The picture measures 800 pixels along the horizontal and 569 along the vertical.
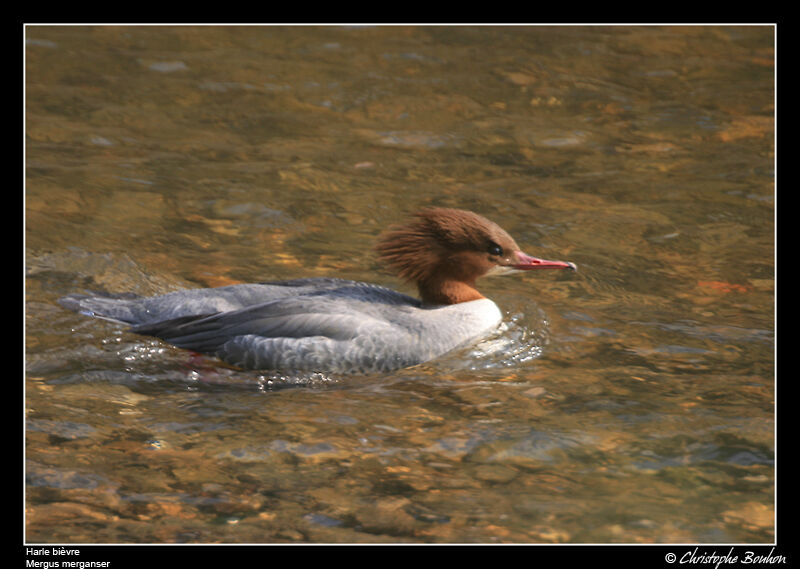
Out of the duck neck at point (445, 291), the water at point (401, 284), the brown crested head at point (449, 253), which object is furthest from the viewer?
the duck neck at point (445, 291)

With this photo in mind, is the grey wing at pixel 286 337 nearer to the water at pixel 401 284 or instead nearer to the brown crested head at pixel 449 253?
the water at pixel 401 284

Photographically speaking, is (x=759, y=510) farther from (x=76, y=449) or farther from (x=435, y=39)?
(x=435, y=39)

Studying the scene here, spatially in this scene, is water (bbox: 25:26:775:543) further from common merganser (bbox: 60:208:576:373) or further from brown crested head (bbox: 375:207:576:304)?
brown crested head (bbox: 375:207:576:304)

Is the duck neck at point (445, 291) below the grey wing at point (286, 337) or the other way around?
the other way around

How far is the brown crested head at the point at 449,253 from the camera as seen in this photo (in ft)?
23.4

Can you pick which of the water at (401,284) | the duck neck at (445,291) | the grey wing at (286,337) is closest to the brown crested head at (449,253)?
the duck neck at (445,291)

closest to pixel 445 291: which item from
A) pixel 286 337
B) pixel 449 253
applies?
pixel 449 253

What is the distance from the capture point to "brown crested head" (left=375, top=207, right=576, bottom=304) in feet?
23.4

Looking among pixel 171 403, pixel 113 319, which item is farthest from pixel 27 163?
pixel 171 403

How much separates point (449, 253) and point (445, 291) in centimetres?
28

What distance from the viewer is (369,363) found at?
6.67m

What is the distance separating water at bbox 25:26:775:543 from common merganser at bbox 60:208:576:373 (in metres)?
0.14

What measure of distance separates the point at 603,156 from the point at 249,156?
3536 mm

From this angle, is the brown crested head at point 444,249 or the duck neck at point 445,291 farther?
the duck neck at point 445,291
